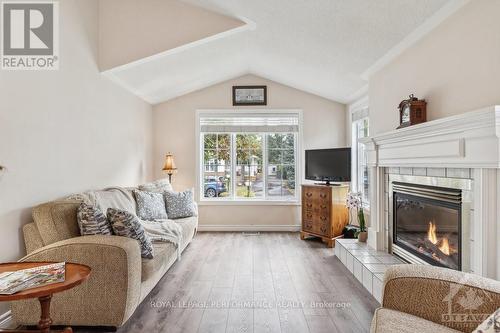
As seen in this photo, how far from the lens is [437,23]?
229cm

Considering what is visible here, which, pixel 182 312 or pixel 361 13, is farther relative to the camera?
pixel 361 13

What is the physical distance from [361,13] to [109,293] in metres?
2.97

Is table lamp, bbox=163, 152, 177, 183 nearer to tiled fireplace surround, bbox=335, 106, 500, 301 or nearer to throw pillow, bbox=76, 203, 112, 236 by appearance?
throw pillow, bbox=76, 203, 112, 236

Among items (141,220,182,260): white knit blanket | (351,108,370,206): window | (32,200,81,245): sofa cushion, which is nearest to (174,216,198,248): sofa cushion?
(141,220,182,260): white knit blanket

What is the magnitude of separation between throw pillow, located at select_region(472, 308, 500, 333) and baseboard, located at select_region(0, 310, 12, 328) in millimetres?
2867

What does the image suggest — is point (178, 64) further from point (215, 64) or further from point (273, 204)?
point (273, 204)

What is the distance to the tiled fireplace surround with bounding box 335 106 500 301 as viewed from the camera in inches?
69.8

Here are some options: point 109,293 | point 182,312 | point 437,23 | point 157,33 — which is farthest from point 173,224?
point 437,23

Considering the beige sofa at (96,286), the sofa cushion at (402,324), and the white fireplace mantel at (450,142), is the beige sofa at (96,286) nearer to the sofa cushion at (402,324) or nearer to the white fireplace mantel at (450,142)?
the sofa cushion at (402,324)

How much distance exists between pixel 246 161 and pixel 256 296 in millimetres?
3031

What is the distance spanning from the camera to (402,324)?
134 centimetres

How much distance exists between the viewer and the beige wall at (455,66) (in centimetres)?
181

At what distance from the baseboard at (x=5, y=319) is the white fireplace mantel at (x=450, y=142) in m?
3.38

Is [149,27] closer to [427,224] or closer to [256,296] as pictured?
[256,296]
